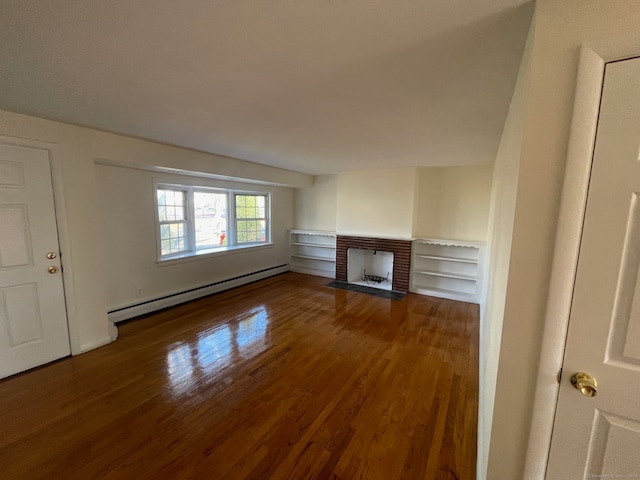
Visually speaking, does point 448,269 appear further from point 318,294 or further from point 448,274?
point 318,294

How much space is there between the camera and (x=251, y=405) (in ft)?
6.92

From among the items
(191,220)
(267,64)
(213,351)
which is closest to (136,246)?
(191,220)

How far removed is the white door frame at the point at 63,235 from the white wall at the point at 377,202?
4189 mm

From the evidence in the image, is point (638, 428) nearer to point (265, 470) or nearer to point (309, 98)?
point (265, 470)

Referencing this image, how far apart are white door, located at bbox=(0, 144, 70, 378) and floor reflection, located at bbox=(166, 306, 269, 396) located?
1.15 m

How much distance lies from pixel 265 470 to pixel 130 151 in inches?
131

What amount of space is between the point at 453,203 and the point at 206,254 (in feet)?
14.4

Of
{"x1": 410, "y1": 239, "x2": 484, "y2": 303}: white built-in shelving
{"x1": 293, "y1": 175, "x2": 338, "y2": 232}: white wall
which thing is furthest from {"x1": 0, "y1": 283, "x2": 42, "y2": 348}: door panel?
{"x1": 410, "y1": 239, "x2": 484, "y2": 303}: white built-in shelving

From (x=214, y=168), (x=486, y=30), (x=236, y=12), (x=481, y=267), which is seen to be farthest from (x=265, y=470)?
(x=481, y=267)

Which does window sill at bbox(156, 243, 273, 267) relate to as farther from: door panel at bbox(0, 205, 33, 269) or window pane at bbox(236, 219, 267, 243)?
door panel at bbox(0, 205, 33, 269)

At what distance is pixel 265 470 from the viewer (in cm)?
160

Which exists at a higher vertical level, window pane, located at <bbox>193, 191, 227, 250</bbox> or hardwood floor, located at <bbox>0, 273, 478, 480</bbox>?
window pane, located at <bbox>193, 191, 227, 250</bbox>

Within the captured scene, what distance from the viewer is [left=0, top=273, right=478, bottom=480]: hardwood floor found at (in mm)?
1636

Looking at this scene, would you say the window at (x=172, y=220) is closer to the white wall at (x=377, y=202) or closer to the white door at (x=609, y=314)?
the white wall at (x=377, y=202)
